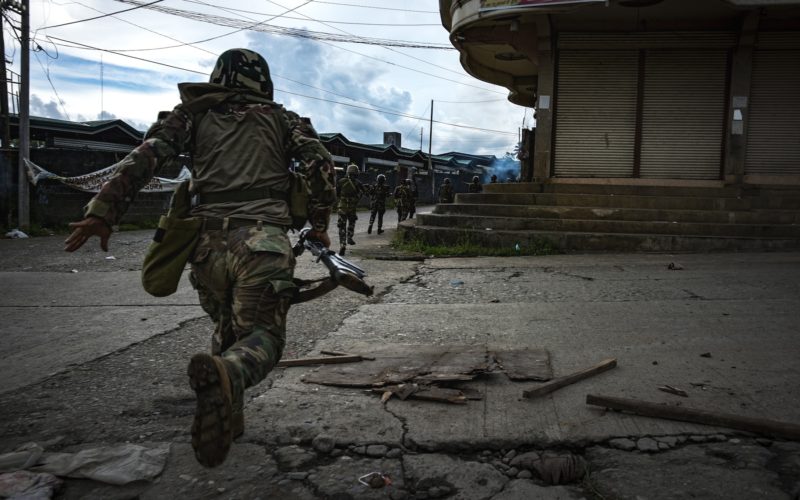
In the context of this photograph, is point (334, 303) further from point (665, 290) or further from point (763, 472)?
point (763, 472)

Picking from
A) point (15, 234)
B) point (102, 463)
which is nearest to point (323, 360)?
point (102, 463)

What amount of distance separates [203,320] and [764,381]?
168 inches

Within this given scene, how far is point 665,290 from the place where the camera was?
595 centimetres

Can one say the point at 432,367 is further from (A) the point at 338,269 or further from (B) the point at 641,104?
(B) the point at 641,104

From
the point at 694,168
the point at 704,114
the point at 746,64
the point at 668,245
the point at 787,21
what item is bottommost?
the point at 668,245

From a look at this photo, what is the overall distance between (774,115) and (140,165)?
12.4 meters

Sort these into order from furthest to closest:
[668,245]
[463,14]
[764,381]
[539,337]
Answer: [463,14]
[668,245]
[539,337]
[764,381]

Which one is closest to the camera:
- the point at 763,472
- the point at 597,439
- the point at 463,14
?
the point at 763,472

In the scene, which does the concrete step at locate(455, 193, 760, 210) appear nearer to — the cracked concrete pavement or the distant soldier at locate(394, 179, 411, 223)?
the cracked concrete pavement

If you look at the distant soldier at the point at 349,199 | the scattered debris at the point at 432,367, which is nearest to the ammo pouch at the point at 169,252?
the scattered debris at the point at 432,367

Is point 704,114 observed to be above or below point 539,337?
above

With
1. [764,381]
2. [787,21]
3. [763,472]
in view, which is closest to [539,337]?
[764,381]

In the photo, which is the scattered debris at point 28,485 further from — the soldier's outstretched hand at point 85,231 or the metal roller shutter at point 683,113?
Answer: the metal roller shutter at point 683,113

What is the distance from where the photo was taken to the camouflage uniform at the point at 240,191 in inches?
96.7
